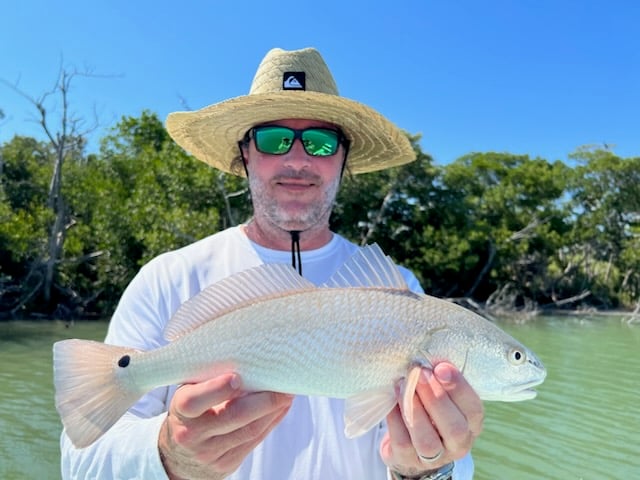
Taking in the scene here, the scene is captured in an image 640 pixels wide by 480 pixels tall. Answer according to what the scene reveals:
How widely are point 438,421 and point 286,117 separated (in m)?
1.58

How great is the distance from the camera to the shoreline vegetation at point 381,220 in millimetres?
17484

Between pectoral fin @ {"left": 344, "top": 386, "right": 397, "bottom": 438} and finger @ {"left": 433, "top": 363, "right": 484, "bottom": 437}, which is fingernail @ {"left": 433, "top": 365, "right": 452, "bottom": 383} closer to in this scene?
finger @ {"left": 433, "top": 363, "right": 484, "bottom": 437}

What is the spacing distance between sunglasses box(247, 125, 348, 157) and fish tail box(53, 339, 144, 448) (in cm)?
121

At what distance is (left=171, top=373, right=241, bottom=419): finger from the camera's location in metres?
1.49

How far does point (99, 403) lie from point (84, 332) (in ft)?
47.4

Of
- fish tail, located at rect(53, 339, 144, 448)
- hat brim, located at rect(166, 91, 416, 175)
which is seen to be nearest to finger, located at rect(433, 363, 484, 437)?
fish tail, located at rect(53, 339, 144, 448)

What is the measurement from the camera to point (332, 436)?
203 cm

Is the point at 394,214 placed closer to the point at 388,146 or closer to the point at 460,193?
the point at 460,193

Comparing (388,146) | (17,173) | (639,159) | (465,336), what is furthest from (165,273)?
(639,159)

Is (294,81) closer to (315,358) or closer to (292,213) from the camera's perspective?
(292,213)

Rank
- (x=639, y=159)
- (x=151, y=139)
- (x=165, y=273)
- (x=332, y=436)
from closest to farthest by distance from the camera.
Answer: (x=332, y=436), (x=165, y=273), (x=151, y=139), (x=639, y=159)

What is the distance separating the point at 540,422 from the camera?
26.7 ft

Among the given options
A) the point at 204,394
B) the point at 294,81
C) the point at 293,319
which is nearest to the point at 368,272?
the point at 293,319

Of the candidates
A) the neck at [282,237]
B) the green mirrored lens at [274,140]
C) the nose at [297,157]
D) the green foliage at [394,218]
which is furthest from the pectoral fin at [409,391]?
the green foliage at [394,218]
